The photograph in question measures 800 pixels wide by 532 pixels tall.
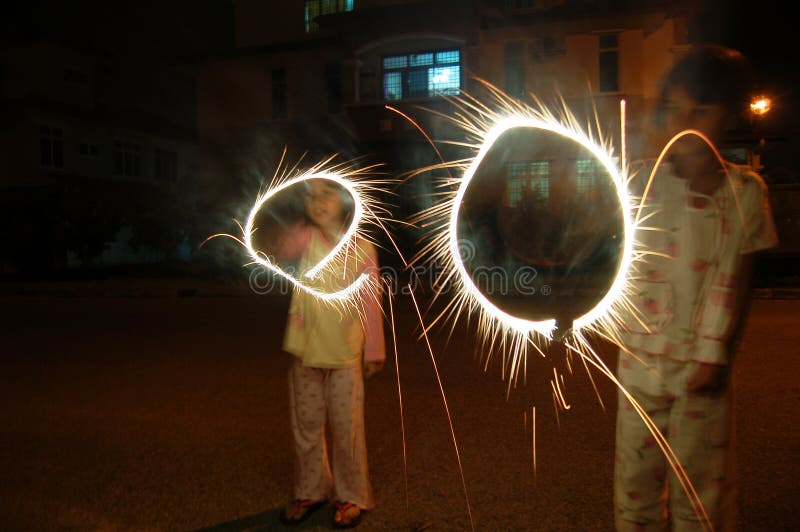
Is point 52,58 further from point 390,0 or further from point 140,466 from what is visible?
point 140,466

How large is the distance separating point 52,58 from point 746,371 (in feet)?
103

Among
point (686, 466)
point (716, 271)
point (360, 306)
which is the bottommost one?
point (686, 466)

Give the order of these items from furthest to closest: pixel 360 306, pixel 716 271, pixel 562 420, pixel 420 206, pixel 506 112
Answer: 1. pixel 420 206
2. pixel 562 420
3. pixel 360 306
4. pixel 506 112
5. pixel 716 271

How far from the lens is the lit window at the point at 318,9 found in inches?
877

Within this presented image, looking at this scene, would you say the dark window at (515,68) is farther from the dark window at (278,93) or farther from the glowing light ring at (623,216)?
the glowing light ring at (623,216)

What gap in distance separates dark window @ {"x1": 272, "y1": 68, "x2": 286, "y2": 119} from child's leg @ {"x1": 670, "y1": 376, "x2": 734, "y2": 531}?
21.8 metres

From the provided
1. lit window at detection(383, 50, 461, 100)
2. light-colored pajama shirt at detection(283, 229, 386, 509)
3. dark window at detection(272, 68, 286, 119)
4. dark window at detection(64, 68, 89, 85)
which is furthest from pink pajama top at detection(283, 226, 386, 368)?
dark window at detection(64, 68, 89, 85)

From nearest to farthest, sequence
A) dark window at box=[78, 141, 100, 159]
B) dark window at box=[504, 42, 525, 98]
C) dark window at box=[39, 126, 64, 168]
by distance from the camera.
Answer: dark window at box=[504, 42, 525, 98], dark window at box=[39, 126, 64, 168], dark window at box=[78, 141, 100, 159]

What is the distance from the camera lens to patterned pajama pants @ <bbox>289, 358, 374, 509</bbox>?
339 centimetres

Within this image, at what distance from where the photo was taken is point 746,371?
658 centimetres

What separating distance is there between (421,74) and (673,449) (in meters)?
18.9

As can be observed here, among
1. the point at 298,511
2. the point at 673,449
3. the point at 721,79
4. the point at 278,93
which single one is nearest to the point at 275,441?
the point at 298,511

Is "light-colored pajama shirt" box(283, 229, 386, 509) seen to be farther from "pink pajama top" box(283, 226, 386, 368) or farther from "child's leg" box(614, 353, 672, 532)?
"child's leg" box(614, 353, 672, 532)

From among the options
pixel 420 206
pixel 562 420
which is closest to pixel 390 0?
pixel 420 206
